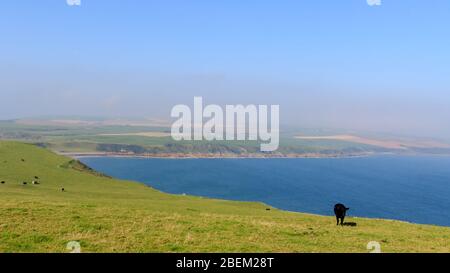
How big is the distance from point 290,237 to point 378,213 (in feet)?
564

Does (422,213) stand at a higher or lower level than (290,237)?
lower
